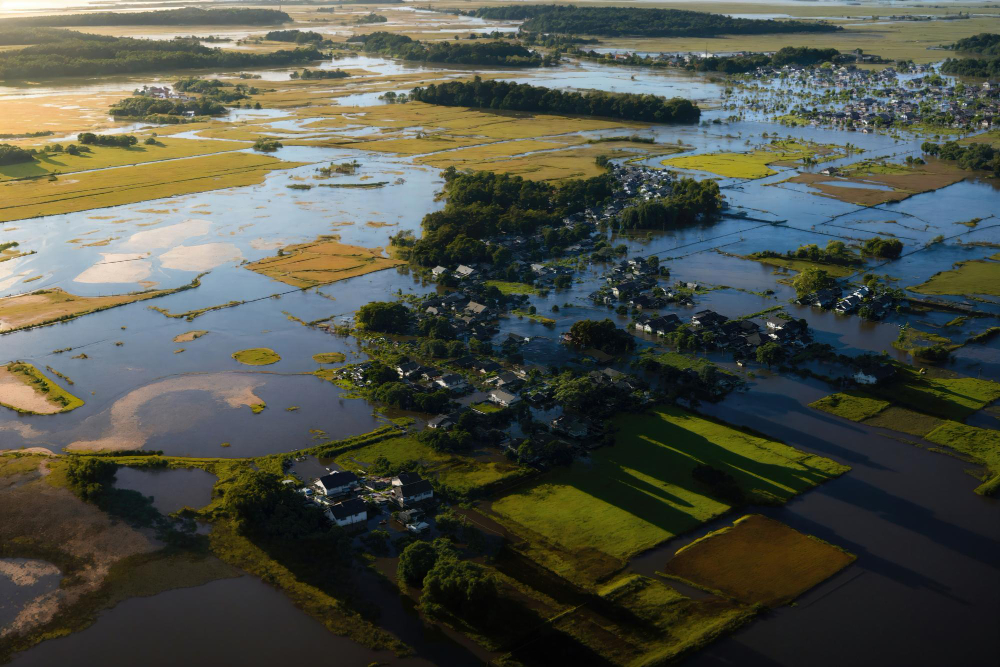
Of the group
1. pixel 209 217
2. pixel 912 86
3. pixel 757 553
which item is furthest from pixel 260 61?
pixel 757 553

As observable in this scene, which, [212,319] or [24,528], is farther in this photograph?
[212,319]

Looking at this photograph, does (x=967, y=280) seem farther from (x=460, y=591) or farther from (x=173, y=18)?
(x=173, y=18)

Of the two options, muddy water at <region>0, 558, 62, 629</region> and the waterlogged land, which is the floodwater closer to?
the waterlogged land

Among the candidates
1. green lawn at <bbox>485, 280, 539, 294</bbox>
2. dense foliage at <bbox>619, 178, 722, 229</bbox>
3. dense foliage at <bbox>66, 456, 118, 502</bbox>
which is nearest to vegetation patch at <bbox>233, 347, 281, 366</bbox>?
dense foliage at <bbox>66, 456, 118, 502</bbox>

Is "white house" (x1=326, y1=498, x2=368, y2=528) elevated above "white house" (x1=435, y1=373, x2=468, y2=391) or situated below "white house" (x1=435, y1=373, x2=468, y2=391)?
below

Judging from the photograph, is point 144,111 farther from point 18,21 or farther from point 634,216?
point 18,21

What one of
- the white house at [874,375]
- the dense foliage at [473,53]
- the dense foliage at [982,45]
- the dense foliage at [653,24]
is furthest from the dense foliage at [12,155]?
the dense foliage at [982,45]

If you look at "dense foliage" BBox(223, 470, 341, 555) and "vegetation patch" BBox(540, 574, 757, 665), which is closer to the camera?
"vegetation patch" BBox(540, 574, 757, 665)

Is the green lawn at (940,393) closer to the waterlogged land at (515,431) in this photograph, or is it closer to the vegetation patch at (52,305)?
the waterlogged land at (515,431)
